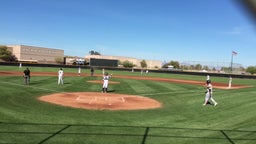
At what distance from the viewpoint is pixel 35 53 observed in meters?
128

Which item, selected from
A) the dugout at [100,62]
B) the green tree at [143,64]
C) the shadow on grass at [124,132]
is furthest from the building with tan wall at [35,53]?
the shadow on grass at [124,132]

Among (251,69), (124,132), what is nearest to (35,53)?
(251,69)

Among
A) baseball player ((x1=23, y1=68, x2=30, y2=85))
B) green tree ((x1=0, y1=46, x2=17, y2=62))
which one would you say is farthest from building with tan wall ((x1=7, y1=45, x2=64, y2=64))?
baseball player ((x1=23, y1=68, x2=30, y2=85))

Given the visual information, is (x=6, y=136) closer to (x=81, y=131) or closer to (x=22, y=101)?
(x=81, y=131)

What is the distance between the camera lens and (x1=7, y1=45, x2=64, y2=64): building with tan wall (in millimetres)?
121169

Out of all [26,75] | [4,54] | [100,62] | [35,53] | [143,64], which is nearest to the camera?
[26,75]

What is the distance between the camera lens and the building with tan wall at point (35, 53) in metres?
121

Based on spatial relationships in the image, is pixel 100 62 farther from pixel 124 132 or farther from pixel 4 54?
pixel 124 132

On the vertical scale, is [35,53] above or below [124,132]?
above

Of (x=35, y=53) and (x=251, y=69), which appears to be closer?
(x=251, y=69)

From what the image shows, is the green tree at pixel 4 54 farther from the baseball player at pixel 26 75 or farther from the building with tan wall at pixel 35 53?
the baseball player at pixel 26 75

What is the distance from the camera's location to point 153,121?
13.6 meters

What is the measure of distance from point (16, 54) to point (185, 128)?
12031 centimetres

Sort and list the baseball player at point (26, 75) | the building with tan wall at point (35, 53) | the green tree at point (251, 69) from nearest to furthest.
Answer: the baseball player at point (26, 75)
the green tree at point (251, 69)
the building with tan wall at point (35, 53)
